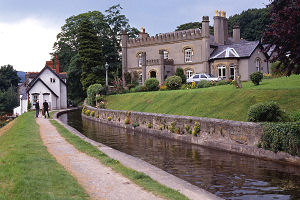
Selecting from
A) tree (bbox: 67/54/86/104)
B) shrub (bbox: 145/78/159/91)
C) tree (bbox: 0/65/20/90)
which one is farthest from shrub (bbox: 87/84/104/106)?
tree (bbox: 0/65/20/90)

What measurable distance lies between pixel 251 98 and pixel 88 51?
3632cm

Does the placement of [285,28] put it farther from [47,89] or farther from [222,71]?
[47,89]

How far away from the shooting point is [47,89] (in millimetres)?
48219

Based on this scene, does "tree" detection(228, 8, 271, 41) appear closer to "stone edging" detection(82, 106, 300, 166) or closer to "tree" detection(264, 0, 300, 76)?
"stone edging" detection(82, 106, 300, 166)

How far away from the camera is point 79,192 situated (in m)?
6.40

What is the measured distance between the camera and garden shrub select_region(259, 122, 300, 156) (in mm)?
10508

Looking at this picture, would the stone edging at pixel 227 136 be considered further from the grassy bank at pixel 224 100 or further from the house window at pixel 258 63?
the house window at pixel 258 63

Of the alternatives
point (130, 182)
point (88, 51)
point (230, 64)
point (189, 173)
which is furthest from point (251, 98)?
point (88, 51)

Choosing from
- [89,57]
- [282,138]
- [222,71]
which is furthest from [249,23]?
[282,138]

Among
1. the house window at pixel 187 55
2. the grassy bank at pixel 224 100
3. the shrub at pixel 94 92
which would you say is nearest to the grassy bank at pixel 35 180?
the grassy bank at pixel 224 100

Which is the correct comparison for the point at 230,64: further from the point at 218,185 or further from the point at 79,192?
the point at 79,192

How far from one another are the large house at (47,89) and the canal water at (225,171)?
35.3 meters

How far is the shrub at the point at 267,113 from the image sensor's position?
1286 cm

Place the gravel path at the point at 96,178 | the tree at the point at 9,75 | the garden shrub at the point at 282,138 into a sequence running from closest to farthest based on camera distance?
1. the gravel path at the point at 96,178
2. the garden shrub at the point at 282,138
3. the tree at the point at 9,75
